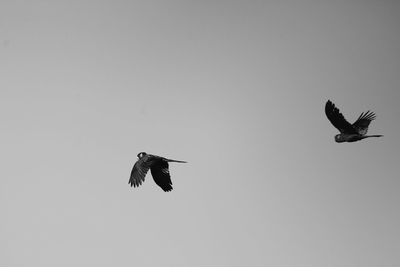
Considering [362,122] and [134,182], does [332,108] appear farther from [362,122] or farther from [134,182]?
[134,182]

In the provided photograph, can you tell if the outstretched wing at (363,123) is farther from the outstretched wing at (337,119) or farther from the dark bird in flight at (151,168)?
the dark bird in flight at (151,168)

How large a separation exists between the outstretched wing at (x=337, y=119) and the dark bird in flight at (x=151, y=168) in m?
5.92

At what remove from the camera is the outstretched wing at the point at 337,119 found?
19656 mm

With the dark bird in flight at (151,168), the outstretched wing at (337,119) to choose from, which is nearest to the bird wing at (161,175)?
the dark bird in flight at (151,168)

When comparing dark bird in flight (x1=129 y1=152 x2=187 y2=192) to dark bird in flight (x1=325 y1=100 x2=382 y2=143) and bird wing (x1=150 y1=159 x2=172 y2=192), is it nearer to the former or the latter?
bird wing (x1=150 y1=159 x2=172 y2=192)

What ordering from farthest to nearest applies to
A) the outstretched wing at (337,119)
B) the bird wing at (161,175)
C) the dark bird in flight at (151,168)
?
the bird wing at (161,175), the dark bird in flight at (151,168), the outstretched wing at (337,119)

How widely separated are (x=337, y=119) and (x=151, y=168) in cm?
704

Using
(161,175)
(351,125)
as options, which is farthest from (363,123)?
(161,175)

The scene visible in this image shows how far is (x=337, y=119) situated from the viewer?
1997 centimetres

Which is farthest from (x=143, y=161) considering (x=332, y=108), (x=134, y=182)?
(x=332, y=108)

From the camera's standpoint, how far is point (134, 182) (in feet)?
66.4

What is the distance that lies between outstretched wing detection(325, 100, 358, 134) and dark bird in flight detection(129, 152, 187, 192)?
5.92m

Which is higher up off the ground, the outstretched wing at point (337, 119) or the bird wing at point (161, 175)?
the outstretched wing at point (337, 119)

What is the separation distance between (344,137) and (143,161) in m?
7.43
